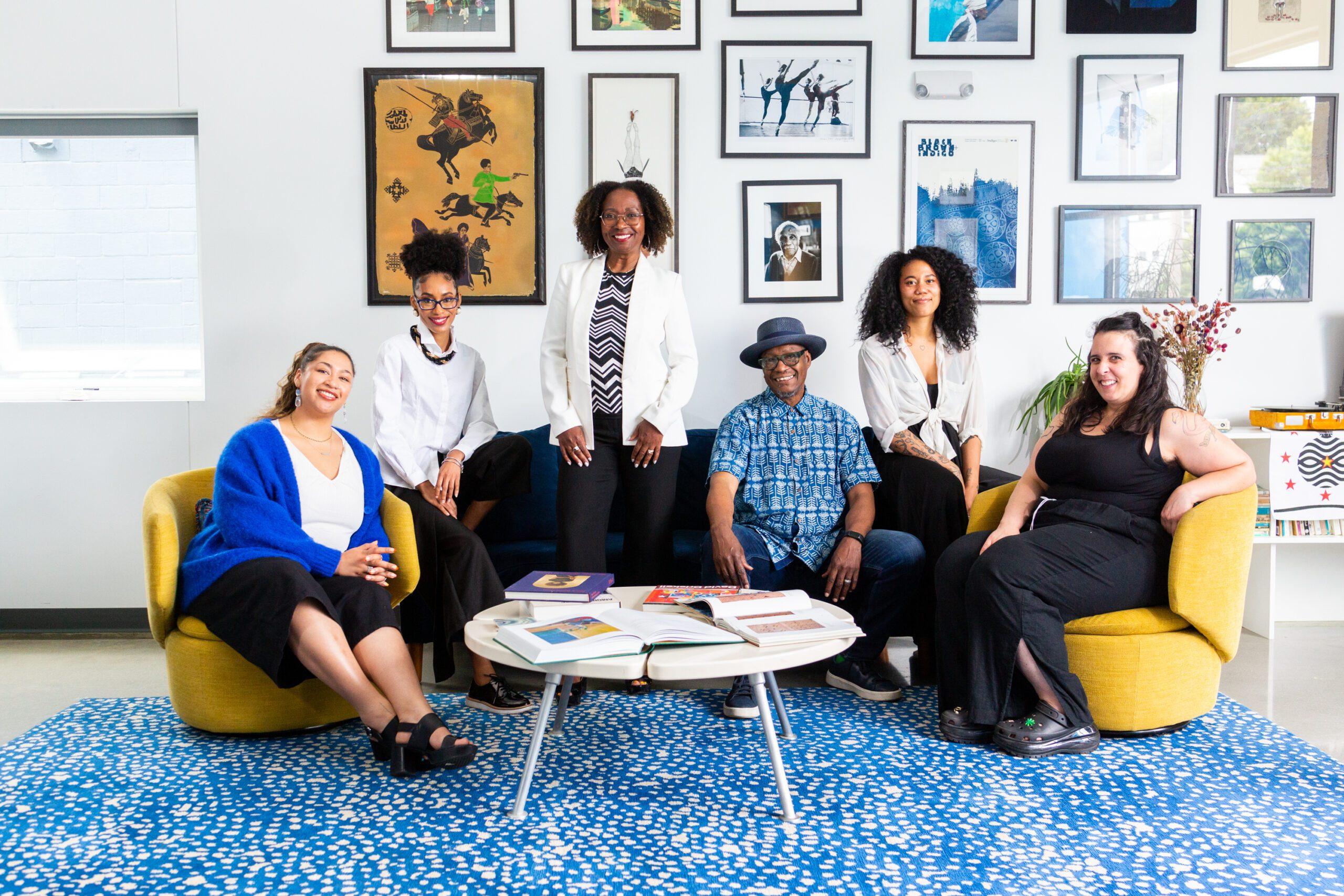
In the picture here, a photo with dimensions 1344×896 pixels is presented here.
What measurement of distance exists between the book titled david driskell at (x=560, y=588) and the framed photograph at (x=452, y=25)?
2364mm

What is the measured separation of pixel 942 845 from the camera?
1.89 m

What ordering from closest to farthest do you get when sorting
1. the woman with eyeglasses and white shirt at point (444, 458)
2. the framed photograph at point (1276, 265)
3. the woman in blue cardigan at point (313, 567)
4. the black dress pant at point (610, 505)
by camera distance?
the woman in blue cardigan at point (313, 567), the woman with eyeglasses and white shirt at point (444, 458), the black dress pant at point (610, 505), the framed photograph at point (1276, 265)

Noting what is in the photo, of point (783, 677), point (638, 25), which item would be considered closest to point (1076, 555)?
point (783, 677)

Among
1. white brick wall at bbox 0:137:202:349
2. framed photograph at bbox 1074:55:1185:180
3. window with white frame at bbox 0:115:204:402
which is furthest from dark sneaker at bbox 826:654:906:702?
white brick wall at bbox 0:137:202:349

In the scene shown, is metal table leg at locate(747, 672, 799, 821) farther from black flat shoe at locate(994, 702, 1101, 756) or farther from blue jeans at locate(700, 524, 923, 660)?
blue jeans at locate(700, 524, 923, 660)

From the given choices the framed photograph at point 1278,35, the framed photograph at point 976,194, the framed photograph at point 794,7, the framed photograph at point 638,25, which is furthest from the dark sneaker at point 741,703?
the framed photograph at point 1278,35

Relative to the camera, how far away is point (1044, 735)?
237 cm

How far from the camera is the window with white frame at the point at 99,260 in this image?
12.8 feet

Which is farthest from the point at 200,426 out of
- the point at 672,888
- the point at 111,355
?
the point at 672,888

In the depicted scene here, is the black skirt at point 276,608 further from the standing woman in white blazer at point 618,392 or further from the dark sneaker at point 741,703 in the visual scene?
the dark sneaker at point 741,703

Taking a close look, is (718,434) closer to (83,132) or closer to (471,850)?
(471,850)

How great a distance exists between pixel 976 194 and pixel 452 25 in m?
2.19

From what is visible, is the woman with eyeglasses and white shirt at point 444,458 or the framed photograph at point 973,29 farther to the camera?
the framed photograph at point 973,29

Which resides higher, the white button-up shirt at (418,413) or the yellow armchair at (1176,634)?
the white button-up shirt at (418,413)
